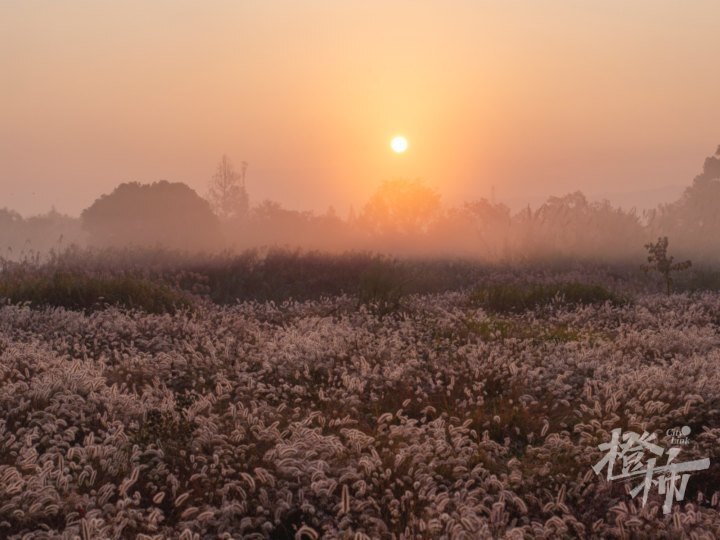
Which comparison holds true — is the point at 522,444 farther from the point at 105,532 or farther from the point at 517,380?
the point at 105,532

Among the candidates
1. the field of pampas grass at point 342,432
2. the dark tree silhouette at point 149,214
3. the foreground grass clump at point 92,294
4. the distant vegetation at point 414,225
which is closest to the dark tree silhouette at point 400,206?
the distant vegetation at point 414,225

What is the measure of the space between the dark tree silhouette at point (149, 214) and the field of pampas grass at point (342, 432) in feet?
124

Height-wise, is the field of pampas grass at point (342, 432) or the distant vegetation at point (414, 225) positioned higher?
the distant vegetation at point (414, 225)

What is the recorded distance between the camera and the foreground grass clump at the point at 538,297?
43.5ft

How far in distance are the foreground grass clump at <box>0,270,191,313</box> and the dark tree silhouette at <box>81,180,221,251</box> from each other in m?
32.6

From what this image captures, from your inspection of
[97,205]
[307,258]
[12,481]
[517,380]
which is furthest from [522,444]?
[97,205]

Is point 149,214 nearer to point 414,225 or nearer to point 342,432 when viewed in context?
point 414,225

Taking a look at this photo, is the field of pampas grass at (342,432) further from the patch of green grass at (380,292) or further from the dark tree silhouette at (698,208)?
the dark tree silhouette at (698,208)

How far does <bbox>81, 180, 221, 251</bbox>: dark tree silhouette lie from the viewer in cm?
4588

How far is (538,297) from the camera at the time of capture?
1370 cm

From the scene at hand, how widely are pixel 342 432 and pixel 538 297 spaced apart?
9.49m

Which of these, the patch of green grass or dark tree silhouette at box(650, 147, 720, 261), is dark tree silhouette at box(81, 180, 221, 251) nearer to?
dark tree silhouette at box(650, 147, 720, 261)

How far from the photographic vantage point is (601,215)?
37.6 m

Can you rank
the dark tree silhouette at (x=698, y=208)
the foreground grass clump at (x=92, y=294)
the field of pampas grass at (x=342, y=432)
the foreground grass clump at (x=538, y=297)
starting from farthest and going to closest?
the dark tree silhouette at (x=698, y=208)
the foreground grass clump at (x=538, y=297)
the foreground grass clump at (x=92, y=294)
the field of pampas grass at (x=342, y=432)
